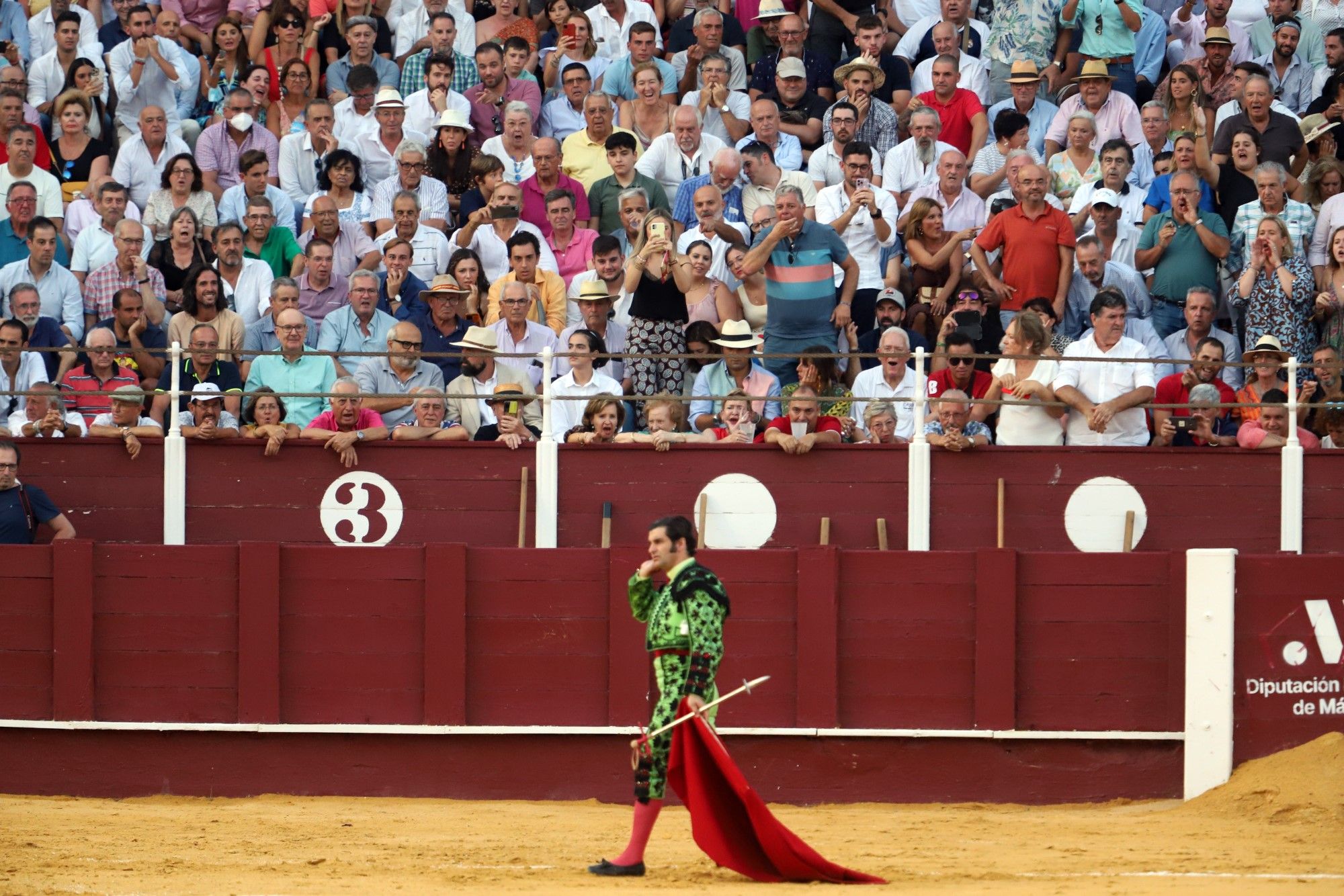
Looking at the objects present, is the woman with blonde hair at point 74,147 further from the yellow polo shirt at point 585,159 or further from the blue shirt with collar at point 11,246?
the yellow polo shirt at point 585,159

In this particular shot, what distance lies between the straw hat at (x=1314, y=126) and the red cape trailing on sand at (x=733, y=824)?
24.2ft

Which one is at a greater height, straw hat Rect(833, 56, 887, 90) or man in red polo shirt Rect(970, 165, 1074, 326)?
straw hat Rect(833, 56, 887, 90)

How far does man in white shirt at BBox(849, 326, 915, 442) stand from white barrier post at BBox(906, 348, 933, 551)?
15.7 inches

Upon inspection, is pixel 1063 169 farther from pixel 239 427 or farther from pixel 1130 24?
pixel 239 427

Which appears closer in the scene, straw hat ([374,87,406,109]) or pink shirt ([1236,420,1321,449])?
pink shirt ([1236,420,1321,449])

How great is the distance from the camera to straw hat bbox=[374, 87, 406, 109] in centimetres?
1337

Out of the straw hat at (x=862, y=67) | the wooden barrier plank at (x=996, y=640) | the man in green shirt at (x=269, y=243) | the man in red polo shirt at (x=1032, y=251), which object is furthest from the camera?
the straw hat at (x=862, y=67)

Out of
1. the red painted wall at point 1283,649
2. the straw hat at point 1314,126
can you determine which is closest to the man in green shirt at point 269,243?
the red painted wall at point 1283,649

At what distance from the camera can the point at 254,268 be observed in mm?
12398

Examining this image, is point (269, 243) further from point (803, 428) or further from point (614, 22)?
point (803, 428)

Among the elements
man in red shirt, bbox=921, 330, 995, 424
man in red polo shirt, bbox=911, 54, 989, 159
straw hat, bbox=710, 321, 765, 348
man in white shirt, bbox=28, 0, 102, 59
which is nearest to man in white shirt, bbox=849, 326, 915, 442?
man in red shirt, bbox=921, 330, 995, 424

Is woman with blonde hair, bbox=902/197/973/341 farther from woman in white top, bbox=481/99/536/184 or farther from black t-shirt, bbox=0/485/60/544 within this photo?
black t-shirt, bbox=0/485/60/544

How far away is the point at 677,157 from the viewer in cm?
1311

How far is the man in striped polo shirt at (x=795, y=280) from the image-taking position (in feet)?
37.5
